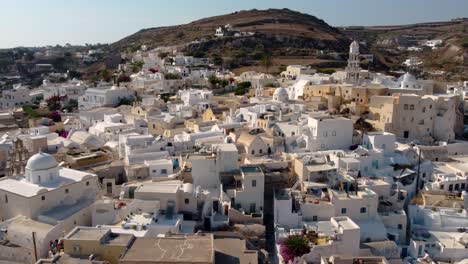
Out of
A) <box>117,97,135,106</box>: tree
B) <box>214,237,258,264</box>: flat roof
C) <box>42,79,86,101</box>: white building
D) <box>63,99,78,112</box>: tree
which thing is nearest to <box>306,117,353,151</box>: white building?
<box>214,237,258,264</box>: flat roof

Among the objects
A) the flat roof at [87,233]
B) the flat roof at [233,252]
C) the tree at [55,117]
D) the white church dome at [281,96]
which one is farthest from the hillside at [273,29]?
the flat roof at [87,233]

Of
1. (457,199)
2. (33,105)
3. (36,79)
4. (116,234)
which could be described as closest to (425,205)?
(457,199)

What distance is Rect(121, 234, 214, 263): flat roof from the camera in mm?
12883

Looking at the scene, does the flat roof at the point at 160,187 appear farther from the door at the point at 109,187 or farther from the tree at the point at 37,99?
the tree at the point at 37,99

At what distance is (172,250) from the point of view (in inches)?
532

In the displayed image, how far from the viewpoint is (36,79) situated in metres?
80.9

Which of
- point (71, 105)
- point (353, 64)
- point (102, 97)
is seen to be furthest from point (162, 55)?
point (353, 64)

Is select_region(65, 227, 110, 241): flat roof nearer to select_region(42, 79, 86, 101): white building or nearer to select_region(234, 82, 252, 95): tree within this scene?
select_region(234, 82, 252, 95): tree

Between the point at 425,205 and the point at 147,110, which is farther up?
the point at 147,110

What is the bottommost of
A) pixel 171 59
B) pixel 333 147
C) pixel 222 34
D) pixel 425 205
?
pixel 425 205

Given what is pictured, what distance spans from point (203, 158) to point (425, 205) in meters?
10.6

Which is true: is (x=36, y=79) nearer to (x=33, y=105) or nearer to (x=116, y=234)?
(x=33, y=105)

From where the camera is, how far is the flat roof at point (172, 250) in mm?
12883

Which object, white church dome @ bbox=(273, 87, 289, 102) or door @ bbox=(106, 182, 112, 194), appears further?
white church dome @ bbox=(273, 87, 289, 102)
